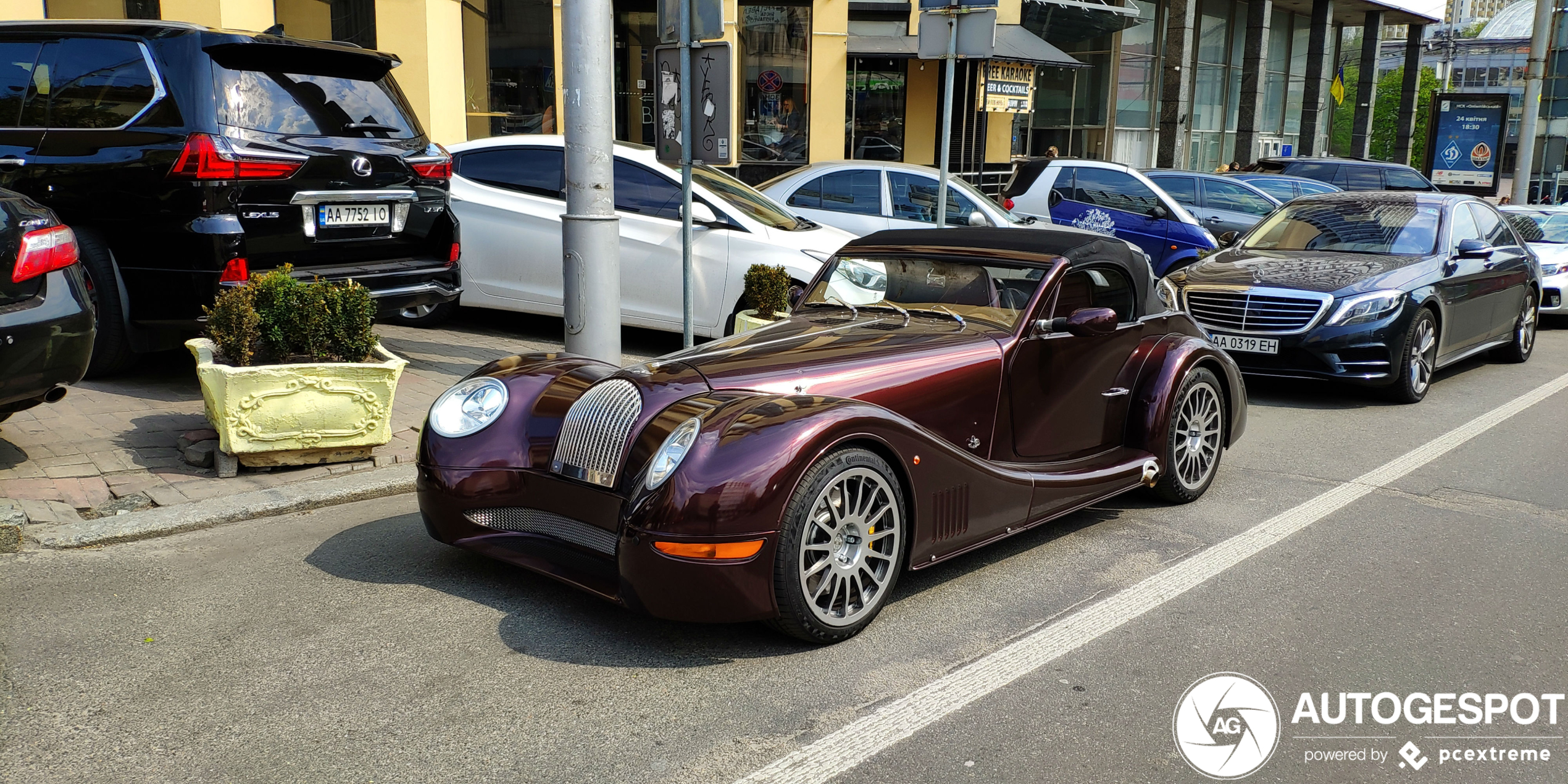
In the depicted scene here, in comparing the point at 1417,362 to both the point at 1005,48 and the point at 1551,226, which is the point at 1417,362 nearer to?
the point at 1551,226

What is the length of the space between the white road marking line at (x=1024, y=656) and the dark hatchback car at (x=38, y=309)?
153 inches

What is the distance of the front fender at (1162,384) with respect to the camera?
18.1 feet

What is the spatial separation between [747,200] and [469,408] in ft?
17.7

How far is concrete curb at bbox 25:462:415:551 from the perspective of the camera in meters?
4.79

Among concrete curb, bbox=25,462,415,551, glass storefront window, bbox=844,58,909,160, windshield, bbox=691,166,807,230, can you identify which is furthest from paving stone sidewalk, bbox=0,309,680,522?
glass storefront window, bbox=844,58,909,160

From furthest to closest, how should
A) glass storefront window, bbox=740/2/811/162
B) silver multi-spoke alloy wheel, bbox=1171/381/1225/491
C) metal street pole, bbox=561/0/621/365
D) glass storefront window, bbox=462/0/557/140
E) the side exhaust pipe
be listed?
Answer: glass storefront window, bbox=740/2/811/162
glass storefront window, bbox=462/0/557/140
metal street pole, bbox=561/0/621/365
silver multi-spoke alloy wheel, bbox=1171/381/1225/491
the side exhaust pipe

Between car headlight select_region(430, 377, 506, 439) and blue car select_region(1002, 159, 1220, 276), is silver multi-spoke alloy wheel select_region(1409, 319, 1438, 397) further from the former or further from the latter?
car headlight select_region(430, 377, 506, 439)

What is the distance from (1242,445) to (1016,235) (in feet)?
8.42

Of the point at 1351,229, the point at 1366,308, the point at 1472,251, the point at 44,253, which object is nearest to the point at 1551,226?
the point at 1472,251

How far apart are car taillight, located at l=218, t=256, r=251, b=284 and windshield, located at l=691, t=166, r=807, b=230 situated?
3.85 metres

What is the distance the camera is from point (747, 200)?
9523 mm

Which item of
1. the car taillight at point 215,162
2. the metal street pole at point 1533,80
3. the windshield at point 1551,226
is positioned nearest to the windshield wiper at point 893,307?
the car taillight at point 215,162

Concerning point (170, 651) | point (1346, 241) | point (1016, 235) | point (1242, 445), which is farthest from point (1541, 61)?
point (170, 651)

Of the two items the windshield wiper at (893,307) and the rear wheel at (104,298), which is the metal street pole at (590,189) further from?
the rear wheel at (104,298)
